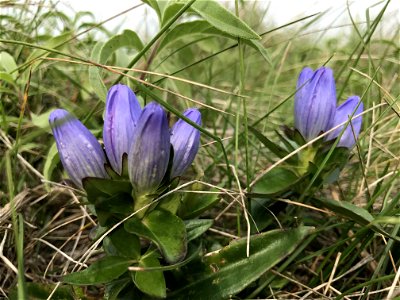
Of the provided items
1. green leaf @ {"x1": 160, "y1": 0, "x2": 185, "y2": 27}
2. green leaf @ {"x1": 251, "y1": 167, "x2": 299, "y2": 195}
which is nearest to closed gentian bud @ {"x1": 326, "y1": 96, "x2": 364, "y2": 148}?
green leaf @ {"x1": 251, "y1": 167, "x2": 299, "y2": 195}

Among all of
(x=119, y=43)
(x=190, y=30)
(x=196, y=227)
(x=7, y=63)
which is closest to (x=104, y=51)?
(x=119, y=43)

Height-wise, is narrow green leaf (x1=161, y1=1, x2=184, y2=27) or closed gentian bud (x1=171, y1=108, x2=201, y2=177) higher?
narrow green leaf (x1=161, y1=1, x2=184, y2=27)

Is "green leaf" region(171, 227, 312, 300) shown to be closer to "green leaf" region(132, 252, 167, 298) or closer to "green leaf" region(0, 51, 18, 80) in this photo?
"green leaf" region(132, 252, 167, 298)

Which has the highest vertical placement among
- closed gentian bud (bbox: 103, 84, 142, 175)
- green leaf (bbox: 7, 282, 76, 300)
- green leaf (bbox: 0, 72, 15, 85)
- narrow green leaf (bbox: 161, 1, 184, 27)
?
narrow green leaf (bbox: 161, 1, 184, 27)

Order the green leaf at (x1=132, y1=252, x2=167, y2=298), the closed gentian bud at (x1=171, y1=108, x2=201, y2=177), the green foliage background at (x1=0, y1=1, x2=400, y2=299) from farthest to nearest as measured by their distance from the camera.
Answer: the green foliage background at (x1=0, y1=1, x2=400, y2=299) → the closed gentian bud at (x1=171, y1=108, x2=201, y2=177) → the green leaf at (x1=132, y1=252, x2=167, y2=298)

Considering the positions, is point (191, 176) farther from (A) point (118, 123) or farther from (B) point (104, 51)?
(A) point (118, 123)

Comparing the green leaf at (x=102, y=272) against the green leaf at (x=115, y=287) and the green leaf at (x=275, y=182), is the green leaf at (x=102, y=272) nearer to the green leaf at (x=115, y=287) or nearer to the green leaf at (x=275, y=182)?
the green leaf at (x=115, y=287)

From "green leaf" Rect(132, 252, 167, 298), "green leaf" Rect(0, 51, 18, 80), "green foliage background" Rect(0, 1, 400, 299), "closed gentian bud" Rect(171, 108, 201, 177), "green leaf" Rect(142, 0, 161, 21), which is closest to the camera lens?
"green leaf" Rect(132, 252, 167, 298)

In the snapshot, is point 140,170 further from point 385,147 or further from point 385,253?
point 385,147
